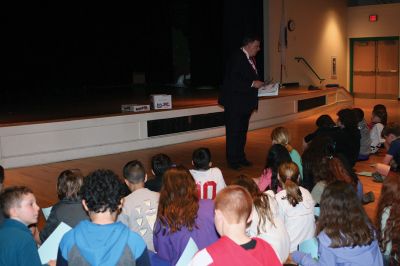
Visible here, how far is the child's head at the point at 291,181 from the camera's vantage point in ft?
10.4

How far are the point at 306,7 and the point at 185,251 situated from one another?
12058 millimetres

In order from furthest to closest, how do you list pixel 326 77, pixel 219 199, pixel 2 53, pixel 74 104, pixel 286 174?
pixel 326 77
pixel 2 53
pixel 74 104
pixel 286 174
pixel 219 199

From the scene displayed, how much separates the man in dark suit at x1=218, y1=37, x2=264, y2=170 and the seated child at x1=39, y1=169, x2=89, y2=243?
306cm

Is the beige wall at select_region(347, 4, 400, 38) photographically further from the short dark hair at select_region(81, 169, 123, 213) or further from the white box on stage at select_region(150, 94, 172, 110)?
the short dark hair at select_region(81, 169, 123, 213)

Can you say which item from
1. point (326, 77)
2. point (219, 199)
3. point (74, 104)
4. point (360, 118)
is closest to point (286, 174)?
point (219, 199)

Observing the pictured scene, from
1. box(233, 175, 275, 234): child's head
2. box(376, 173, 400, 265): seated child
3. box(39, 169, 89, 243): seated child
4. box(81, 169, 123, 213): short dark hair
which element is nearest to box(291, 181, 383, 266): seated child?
box(376, 173, 400, 265): seated child

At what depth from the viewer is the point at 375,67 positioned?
15188mm

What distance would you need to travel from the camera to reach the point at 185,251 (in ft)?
8.12

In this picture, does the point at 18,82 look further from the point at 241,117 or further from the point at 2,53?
the point at 241,117

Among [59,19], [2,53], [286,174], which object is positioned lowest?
[286,174]

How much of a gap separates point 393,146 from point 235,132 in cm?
184

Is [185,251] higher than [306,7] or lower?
lower

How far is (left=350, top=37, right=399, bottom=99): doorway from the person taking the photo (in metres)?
14.7

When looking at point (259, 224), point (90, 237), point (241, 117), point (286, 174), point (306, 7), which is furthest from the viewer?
point (306, 7)
